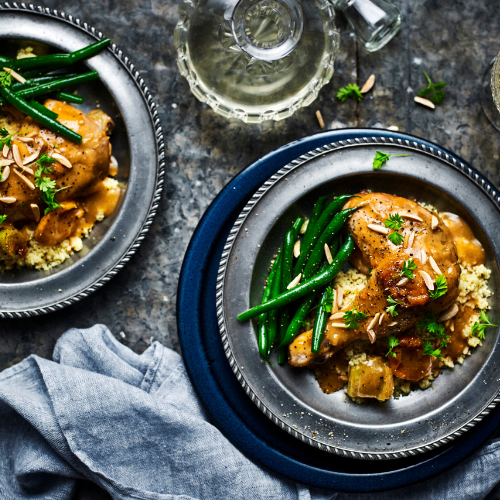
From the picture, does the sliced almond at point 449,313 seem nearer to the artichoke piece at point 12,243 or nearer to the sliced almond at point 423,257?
the sliced almond at point 423,257

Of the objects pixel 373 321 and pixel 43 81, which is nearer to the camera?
pixel 373 321

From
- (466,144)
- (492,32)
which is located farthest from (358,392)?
(492,32)

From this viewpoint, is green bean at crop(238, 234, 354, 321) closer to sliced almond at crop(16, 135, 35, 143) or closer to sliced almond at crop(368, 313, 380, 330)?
sliced almond at crop(368, 313, 380, 330)

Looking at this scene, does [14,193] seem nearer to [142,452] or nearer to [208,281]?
[208,281]

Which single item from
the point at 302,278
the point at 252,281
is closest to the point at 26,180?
the point at 252,281

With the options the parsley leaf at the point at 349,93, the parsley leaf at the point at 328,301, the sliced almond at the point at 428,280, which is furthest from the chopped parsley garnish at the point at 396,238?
the parsley leaf at the point at 349,93

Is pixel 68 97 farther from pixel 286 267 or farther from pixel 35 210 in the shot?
pixel 286 267
